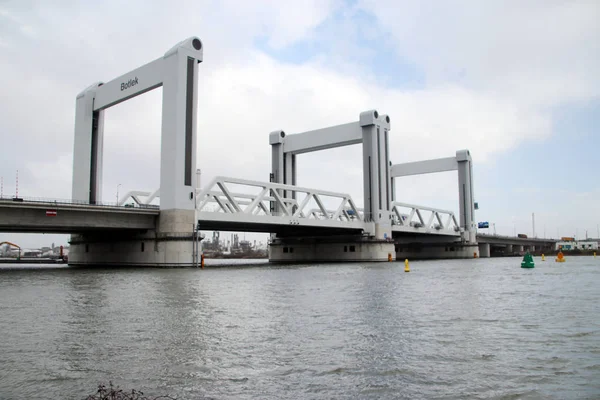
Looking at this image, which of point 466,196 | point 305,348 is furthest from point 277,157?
point 305,348

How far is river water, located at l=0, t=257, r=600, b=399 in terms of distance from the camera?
8844mm

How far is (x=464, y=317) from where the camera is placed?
54.6 ft

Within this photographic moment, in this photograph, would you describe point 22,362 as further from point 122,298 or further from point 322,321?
point 122,298

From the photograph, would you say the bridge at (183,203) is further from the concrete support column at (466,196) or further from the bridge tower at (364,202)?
the concrete support column at (466,196)

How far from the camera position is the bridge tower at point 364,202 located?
83125 millimetres

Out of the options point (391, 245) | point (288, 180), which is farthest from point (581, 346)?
point (288, 180)

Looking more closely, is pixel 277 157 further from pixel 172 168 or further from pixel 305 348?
pixel 305 348

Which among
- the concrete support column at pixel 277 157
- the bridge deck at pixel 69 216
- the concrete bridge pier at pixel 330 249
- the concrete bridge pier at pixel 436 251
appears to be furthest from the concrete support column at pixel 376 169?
the bridge deck at pixel 69 216

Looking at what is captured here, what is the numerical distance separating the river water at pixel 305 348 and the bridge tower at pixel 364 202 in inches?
2443

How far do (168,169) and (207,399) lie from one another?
48361 mm

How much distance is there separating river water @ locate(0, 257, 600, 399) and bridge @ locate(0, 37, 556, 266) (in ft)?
102

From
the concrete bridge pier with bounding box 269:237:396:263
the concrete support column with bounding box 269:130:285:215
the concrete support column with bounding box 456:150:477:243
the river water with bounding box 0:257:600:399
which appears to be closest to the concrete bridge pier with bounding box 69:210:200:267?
the river water with bounding box 0:257:600:399

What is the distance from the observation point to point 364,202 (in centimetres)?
8569

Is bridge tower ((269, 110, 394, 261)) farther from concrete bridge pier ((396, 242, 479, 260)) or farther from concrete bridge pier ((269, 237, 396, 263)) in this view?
concrete bridge pier ((396, 242, 479, 260))
